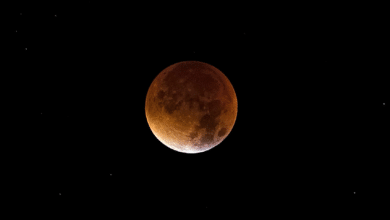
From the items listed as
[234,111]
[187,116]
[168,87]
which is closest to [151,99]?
[168,87]

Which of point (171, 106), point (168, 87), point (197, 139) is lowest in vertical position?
point (197, 139)

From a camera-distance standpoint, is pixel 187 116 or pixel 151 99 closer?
pixel 187 116

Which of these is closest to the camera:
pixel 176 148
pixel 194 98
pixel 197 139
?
pixel 194 98

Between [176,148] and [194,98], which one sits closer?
[194,98]

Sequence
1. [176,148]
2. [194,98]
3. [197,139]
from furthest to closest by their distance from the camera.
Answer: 1. [176,148]
2. [197,139]
3. [194,98]

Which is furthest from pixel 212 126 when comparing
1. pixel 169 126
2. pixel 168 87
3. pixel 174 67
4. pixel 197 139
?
pixel 174 67

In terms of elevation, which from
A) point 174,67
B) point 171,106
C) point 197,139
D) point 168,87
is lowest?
point 197,139

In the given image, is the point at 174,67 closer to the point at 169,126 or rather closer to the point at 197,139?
the point at 169,126

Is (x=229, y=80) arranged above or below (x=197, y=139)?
above

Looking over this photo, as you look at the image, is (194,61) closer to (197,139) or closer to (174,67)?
(174,67)
